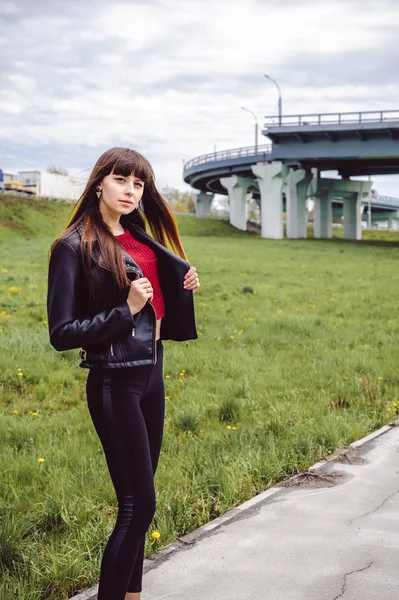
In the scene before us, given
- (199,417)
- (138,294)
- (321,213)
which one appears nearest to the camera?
(138,294)

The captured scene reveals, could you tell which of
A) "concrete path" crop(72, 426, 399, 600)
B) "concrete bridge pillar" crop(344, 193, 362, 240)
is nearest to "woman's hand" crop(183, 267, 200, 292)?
"concrete path" crop(72, 426, 399, 600)

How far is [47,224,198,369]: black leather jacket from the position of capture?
2826mm

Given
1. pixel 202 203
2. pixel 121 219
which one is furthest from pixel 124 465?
pixel 202 203

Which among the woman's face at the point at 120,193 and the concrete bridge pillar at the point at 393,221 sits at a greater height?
the concrete bridge pillar at the point at 393,221

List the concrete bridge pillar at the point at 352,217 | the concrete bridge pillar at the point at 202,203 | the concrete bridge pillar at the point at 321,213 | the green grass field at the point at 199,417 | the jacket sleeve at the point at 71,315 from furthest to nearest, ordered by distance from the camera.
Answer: the concrete bridge pillar at the point at 202,203 → the concrete bridge pillar at the point at 352,217 → the concrete bridge pillar at the point at 321,213 → the green grass field at the point at 199,417 → the jacket sleeve at the point at 71,315

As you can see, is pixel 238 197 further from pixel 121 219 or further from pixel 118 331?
pixel 118 331

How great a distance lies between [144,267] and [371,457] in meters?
3.21

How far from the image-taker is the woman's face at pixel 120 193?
302 cm

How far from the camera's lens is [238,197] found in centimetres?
6525

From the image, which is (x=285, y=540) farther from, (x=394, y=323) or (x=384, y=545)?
(x=394, y=323)

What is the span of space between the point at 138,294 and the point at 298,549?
74.8 inches

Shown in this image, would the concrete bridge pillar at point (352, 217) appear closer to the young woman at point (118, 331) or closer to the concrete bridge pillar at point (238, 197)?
the concrete bridge pillar at point (238, 197)

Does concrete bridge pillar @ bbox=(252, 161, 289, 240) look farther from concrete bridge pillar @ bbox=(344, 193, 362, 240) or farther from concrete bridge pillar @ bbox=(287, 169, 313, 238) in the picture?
concrete bridge pillar @ bbox=(344, 193, 362, 240)

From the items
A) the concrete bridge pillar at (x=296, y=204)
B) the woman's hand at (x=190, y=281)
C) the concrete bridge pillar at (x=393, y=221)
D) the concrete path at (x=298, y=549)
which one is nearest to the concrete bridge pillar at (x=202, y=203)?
the concrete bridge pillar at (x=296, y=204)
